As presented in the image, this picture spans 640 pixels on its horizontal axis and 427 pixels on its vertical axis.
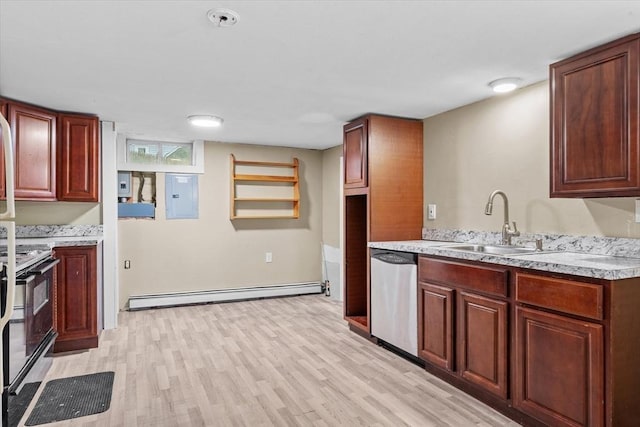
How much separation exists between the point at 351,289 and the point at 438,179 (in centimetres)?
138

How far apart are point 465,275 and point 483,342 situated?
1.32 ft

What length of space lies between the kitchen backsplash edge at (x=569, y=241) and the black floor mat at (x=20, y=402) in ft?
10.5

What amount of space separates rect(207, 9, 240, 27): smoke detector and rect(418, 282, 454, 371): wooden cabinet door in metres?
2.03

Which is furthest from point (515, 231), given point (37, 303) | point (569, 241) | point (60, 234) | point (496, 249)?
point (60, 234)

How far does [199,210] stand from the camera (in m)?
5.08

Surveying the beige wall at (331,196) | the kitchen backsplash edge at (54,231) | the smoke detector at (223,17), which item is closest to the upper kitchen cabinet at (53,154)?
the kitchen backsplash edge at (54,231)

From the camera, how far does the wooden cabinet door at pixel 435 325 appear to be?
2.64 m

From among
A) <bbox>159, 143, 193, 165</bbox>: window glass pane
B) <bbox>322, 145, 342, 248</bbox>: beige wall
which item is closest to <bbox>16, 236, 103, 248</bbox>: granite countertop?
<bbox>159, 143, 193, 165</bbox>: window glass pane

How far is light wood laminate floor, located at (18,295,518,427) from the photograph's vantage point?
2.26m

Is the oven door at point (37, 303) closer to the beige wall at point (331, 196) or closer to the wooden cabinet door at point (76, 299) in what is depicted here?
the wooden cabinet door at point (76, 299)

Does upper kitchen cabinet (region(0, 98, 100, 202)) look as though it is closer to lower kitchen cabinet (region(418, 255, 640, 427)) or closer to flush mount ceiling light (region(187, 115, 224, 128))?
flush mount ceiling light (region(187, 115, 224, 128))

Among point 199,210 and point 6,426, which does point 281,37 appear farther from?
point 199,210

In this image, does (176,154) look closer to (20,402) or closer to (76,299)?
(76,299)

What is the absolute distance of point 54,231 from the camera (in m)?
3.73
